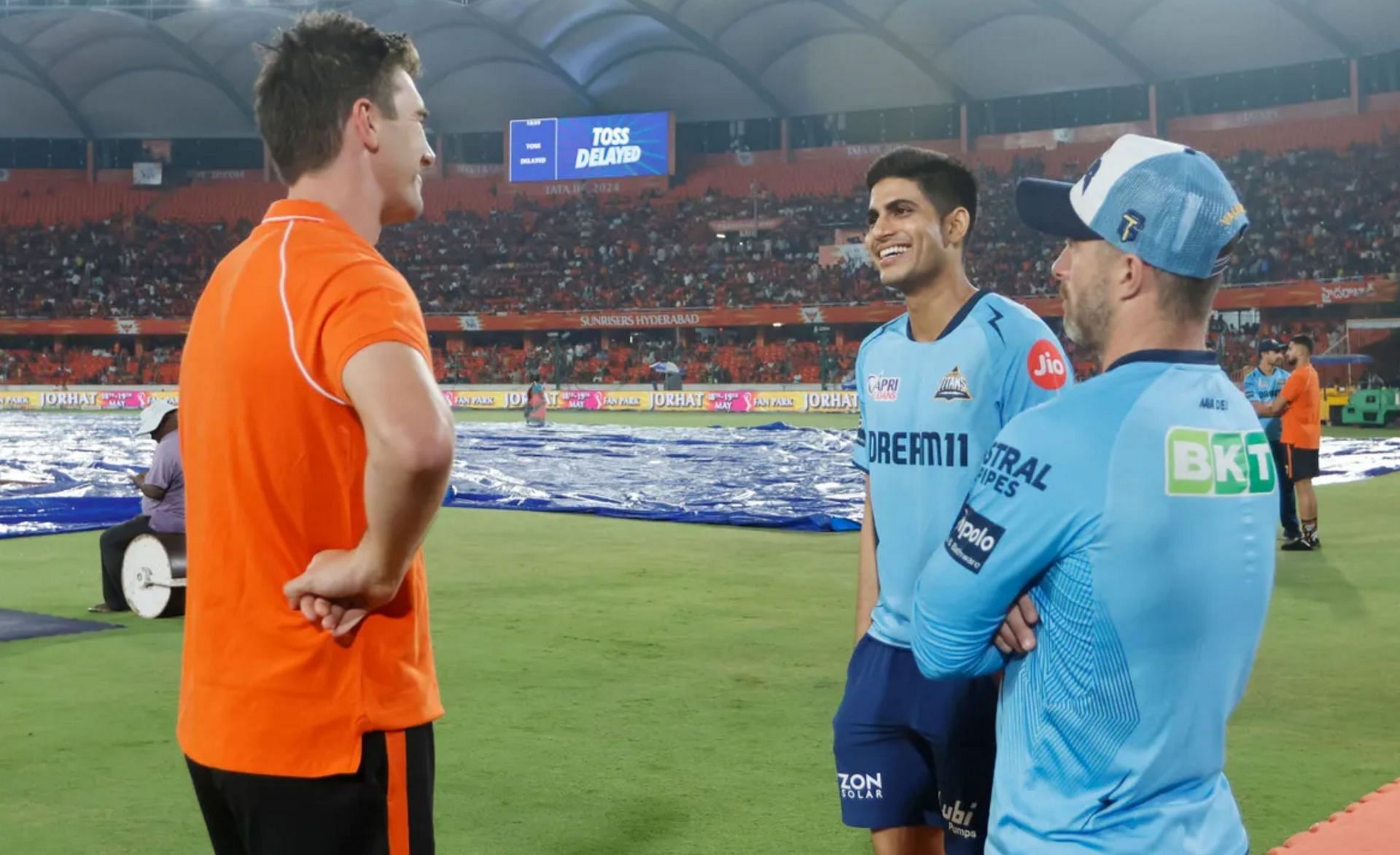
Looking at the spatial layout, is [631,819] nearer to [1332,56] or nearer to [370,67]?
[370,67]

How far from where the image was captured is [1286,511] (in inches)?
534

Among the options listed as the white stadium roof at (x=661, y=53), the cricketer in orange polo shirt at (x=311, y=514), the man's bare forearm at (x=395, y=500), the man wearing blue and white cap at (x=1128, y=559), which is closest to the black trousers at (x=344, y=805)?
the cricketer in orange polo shirt at (x=311, y=514)

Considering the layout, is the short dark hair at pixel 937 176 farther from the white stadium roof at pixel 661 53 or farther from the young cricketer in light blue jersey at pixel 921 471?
the white stadium roof at pixel 661 53

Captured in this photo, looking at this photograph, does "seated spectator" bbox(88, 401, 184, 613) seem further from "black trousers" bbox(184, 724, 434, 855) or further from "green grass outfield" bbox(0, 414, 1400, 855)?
"black trousers" bbox(184, 724, 434, 855)

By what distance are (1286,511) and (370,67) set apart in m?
12.8

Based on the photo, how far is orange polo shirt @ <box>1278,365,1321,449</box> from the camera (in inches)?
538

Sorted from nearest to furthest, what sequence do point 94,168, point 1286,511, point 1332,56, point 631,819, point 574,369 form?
point 631,819
point 1286,511
point 1332,56
point 574,369
point 94,168

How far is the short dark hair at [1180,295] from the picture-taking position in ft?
7.41

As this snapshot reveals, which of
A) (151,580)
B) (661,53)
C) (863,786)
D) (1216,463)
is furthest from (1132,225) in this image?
(661,53)

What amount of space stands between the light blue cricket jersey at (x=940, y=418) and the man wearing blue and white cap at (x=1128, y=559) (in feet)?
4.47

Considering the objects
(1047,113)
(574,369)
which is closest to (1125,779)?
(574,369)

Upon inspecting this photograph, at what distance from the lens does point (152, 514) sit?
10.2 meters

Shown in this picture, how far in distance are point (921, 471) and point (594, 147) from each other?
206 ft

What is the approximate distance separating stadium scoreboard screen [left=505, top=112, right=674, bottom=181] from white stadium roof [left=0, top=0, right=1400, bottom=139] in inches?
42.6
